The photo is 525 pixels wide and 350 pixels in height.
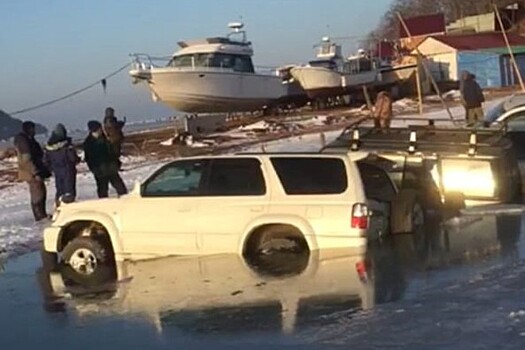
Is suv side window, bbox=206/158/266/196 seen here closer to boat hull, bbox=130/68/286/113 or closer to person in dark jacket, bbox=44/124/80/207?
person in dark jacket, bbox=44/124/80/207

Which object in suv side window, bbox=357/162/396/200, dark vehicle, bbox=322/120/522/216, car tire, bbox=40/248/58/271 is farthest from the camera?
dark vehicle, bbox=322/120/522/216

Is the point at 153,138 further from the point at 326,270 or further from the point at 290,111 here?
the point at 326,270

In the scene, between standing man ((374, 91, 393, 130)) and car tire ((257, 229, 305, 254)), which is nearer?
car tire ((257, 229, 305, 254))

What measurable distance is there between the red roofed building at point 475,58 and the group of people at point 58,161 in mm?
49526

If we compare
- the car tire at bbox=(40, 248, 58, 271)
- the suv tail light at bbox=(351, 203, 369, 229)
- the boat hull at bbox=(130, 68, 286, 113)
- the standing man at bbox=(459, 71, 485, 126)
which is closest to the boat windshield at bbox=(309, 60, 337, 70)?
the boat hull at bbox=(130, 68, 286, 113)

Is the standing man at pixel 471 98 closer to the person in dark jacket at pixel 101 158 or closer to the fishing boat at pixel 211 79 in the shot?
the person in dark jacket at pixel 101 158

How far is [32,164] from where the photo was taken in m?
17.6

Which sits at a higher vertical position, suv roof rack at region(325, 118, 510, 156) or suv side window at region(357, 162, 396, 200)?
suv roof rack at region(325, 118, 510, 156)

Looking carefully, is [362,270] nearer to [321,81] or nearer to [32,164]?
[32,164]

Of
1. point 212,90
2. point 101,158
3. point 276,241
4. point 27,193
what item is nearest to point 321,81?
point 212,90

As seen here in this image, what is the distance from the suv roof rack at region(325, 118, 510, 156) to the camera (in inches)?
626

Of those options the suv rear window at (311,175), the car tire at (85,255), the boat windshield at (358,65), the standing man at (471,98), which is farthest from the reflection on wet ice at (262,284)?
the boat windshield at (358,65)

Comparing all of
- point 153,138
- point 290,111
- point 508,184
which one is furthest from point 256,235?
point 290,111

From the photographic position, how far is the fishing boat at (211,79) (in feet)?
164
